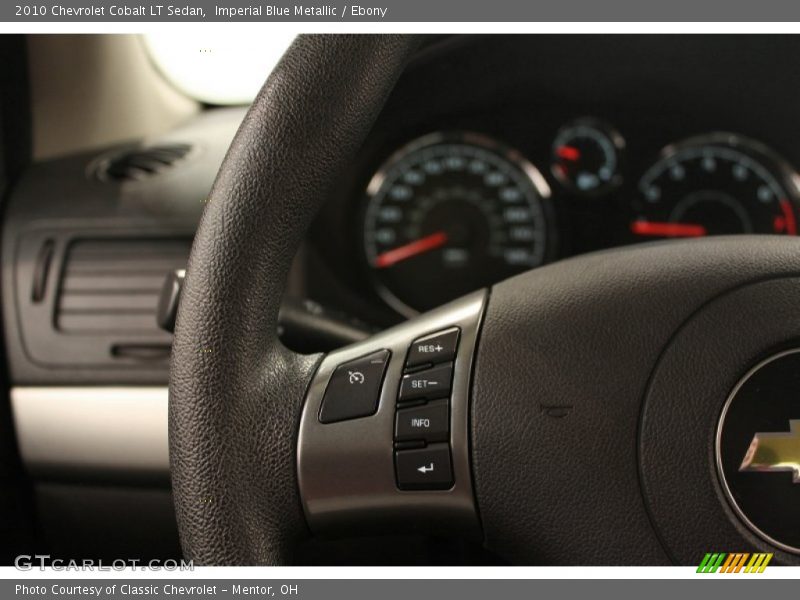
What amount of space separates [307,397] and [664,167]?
975 millimetres

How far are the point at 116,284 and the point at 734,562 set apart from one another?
828 millimetres

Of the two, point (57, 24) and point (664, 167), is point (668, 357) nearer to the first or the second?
point (57, 24)

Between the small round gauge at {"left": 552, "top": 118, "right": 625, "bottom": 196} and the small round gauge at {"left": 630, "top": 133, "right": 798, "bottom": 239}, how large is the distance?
0.18 feet

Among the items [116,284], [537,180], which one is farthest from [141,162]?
[537,180]

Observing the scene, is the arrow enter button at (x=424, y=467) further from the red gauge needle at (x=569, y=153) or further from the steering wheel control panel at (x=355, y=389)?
the red gauge needle at (x=569, y=153)

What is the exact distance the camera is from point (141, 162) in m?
1.26

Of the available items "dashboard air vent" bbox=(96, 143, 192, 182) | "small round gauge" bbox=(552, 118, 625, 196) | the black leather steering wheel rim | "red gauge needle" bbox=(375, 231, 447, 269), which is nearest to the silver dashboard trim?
"dashboard air vent" bbox=(96, 143, 192, 182)

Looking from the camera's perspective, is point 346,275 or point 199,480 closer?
point 199,480

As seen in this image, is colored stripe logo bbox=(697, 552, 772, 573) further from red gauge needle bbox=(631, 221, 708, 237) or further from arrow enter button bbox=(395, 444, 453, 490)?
red gauge needle bbox=(631, 221, 708, 237)

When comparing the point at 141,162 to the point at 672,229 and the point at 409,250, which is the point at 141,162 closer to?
the point at 409,250

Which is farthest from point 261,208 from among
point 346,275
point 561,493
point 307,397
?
point 346,275

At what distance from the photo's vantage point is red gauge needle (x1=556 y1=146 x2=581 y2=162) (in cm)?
146
